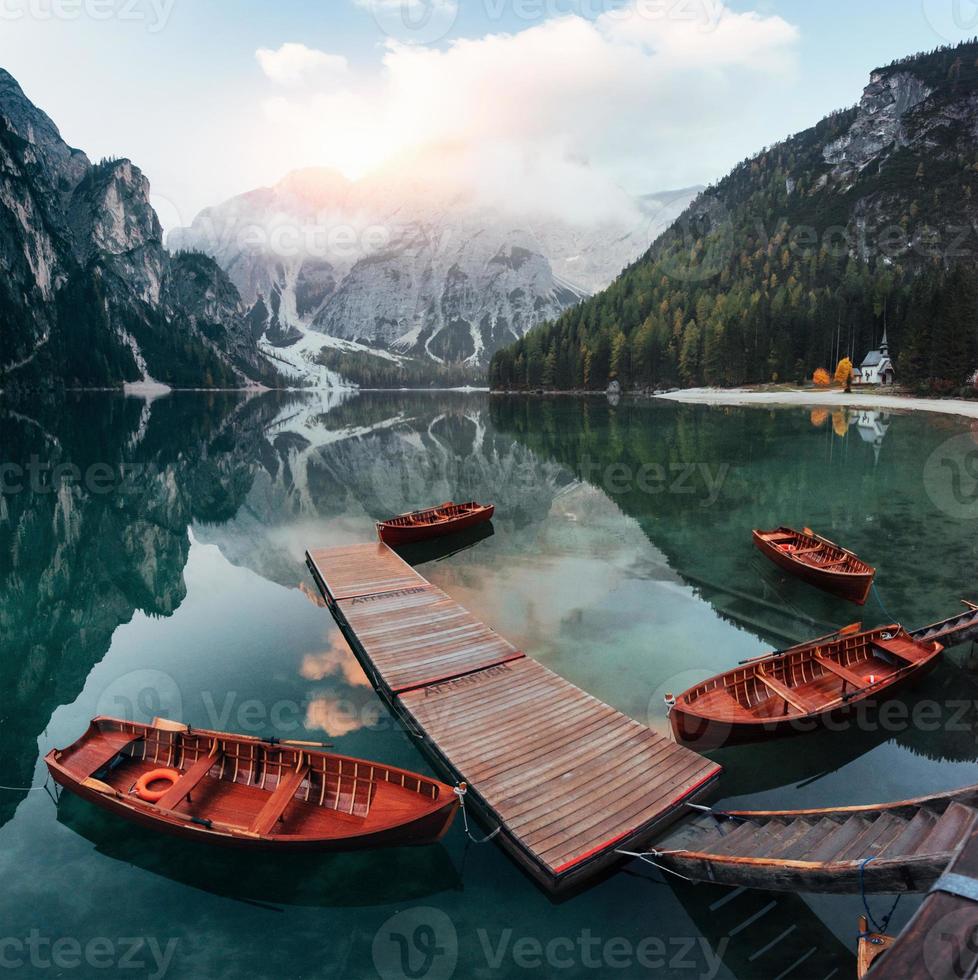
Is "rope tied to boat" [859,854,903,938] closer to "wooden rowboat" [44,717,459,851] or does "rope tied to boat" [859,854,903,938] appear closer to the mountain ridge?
"wooden rowboat" [44,717,459,851]

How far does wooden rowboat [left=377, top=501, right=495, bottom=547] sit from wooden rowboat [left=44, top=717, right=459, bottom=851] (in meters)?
20.8

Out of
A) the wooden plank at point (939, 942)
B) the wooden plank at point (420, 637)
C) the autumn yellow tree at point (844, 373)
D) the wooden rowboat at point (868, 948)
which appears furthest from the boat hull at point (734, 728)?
the autumn yellow tree at point (844, 373)

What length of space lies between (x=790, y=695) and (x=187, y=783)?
47.1 ft

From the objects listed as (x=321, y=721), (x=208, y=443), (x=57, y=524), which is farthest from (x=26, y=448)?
(x=321, y=721)

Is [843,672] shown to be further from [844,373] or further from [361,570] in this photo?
[844,373]

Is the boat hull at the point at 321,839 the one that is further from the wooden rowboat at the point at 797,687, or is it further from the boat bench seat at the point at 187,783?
the wooden rowboat at the point at 797,687

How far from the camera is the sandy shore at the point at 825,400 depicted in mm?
98875

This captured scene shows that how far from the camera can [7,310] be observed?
200 m

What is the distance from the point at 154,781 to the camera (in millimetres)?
13125

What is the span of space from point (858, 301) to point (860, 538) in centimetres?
14157

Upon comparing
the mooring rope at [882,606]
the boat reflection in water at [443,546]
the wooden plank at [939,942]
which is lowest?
the boat reflection in water at [443,546]

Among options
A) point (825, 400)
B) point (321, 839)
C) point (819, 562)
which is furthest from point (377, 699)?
point (825, 400)

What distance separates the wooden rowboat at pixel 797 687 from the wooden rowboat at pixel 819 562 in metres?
6.12

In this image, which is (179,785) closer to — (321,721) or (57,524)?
(321,721)
